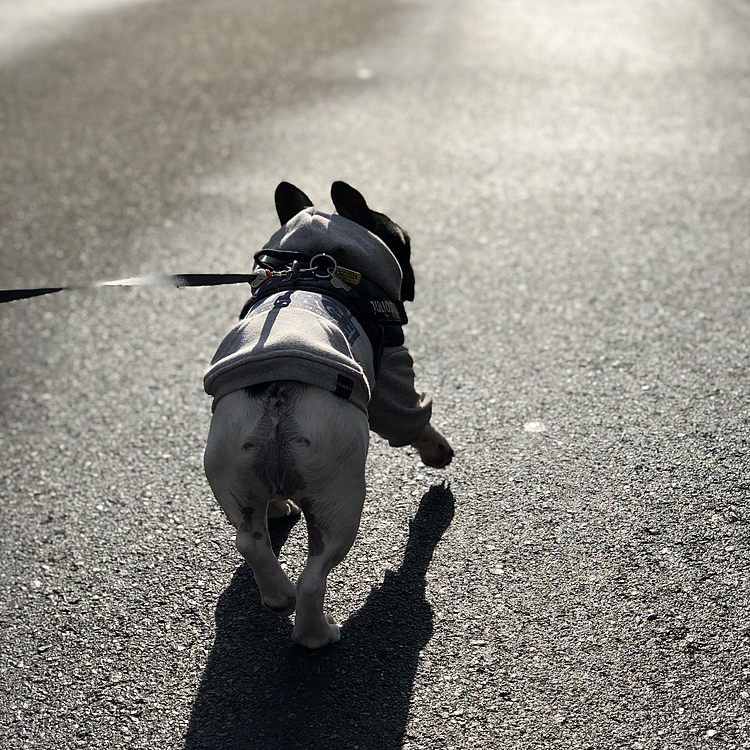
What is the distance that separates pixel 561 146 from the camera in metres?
6.77

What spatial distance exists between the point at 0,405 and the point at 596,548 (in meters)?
2.87

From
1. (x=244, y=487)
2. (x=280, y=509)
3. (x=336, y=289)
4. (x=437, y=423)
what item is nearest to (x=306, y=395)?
(x=244, y=487)

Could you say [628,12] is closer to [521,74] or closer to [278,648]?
[521,74]

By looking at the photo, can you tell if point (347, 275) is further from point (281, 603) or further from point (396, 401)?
point (281, 603)

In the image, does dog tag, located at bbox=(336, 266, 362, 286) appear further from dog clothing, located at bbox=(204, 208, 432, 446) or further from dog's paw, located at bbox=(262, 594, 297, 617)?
dog's paw, located at bbox=(262, 594, 297, 617)

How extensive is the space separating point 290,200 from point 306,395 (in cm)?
105

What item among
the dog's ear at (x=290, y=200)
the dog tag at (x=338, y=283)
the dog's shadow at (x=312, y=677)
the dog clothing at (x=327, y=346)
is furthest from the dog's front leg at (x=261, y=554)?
the dog's ear at (x=290, y=200)

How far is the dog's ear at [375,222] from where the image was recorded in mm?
2895

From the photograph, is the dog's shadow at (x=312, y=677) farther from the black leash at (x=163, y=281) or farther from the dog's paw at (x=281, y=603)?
the black leash at (x=163, y=281)

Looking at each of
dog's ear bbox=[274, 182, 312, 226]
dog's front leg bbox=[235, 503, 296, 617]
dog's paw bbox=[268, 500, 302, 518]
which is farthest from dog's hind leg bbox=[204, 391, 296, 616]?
dog's ear bbox=[274, 182, 312, 226]

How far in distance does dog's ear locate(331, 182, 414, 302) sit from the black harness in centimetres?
24

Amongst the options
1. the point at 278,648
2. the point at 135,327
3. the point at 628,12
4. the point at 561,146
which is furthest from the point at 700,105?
the point at 278,648

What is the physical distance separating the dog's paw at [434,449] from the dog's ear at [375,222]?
21.1 inches

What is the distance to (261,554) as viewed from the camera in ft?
8.26
